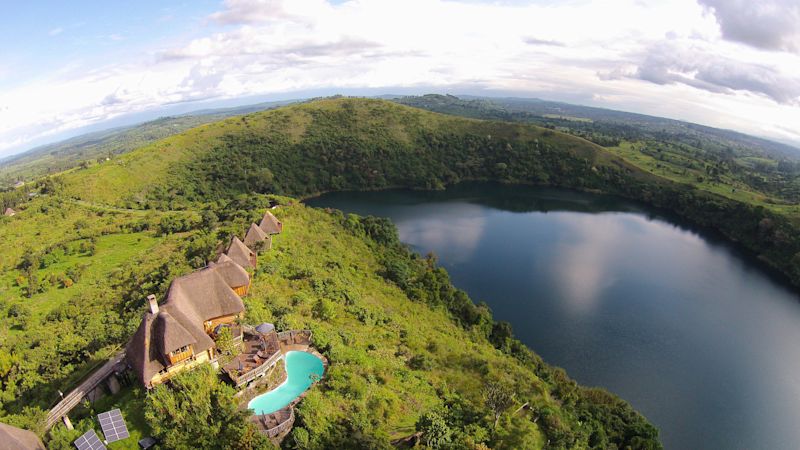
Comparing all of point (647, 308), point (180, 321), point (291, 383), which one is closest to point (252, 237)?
point (180, 321)

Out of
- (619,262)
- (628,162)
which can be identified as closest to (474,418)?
(619,262)

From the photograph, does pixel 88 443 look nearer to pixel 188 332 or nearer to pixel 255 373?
pixel 188 332

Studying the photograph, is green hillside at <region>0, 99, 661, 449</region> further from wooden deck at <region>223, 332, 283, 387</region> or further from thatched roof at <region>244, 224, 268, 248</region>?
wooden deck at <region>223, 332, 283, 387</region>

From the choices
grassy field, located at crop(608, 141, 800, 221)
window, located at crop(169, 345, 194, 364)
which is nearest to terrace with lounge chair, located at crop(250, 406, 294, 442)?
window, located at crop(169, 345, 194, 364)

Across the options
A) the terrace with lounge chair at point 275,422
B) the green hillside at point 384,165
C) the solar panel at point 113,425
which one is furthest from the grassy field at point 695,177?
the solar panel at point 113,425

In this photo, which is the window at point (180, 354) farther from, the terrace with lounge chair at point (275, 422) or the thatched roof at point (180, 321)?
the terrace with lounge chair at point (275, 422)

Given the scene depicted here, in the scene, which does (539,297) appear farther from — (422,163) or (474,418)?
(422,163)
